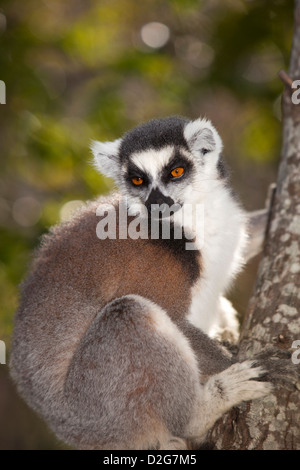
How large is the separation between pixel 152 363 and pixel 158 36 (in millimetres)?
6332

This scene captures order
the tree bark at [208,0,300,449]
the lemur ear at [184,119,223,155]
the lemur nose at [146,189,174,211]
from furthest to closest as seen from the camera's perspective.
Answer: the lemur ear at [184,119,223,155], the lemur nose at [146,189,174,211], the tree bark at [208,0,300,449]

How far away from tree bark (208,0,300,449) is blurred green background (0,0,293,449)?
2.02 meters

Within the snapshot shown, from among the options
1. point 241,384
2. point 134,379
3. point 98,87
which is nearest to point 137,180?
point 134,379

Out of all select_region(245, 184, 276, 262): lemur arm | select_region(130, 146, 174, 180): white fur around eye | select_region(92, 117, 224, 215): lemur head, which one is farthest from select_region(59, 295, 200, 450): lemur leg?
select_region(245, 184, 276, 262): lemur arm

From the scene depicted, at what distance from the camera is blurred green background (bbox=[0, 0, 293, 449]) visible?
669 centimetres

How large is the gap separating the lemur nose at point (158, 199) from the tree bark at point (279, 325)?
915 mm

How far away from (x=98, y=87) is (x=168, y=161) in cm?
378

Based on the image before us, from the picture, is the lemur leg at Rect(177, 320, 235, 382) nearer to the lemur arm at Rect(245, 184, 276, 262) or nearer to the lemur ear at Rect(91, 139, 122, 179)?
the lemur arm at Rect(245, 184, 276, 262)

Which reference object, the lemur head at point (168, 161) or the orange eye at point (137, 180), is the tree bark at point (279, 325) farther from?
the orange eye at point (137, 180)

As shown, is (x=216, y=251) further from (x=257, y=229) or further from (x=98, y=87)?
(x=98, y=87)

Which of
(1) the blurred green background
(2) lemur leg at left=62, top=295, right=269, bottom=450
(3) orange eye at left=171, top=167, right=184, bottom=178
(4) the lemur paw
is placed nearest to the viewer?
(4) the lemur paw

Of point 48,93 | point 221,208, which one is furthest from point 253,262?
point 48,93

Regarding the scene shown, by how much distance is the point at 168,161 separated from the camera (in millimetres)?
4113

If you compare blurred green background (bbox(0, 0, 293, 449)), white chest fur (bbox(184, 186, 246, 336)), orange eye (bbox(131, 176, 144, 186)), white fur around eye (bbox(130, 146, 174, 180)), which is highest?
blurred green background (bbox(0, 0, 293, 449))
